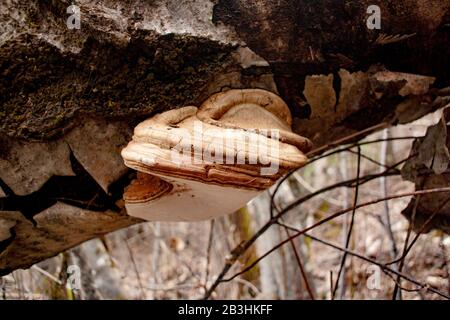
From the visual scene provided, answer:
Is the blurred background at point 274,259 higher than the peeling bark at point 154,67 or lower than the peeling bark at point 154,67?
lower

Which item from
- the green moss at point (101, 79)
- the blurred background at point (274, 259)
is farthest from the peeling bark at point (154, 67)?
the blurred background at point (274, 259)

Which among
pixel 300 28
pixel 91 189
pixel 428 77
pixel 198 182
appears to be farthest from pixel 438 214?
pixel 91 189

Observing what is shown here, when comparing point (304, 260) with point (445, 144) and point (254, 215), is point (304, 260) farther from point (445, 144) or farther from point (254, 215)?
point (445, 144)

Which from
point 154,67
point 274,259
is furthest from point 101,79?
point 274,259

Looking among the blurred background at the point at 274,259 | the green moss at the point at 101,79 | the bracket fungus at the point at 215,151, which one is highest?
the green moss at the point at 101,79

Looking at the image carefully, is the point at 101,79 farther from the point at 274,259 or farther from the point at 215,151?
the point at 274,259

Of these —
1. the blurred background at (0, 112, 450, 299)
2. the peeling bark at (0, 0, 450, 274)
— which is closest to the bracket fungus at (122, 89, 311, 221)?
the peeling bark at (0, 0, 450, 274)

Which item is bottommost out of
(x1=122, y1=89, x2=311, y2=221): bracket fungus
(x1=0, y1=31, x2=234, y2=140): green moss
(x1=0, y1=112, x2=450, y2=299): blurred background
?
(x1=0, y1=112, x2=450, y2=299): blurred background

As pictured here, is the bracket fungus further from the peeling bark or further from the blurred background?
the blurred background

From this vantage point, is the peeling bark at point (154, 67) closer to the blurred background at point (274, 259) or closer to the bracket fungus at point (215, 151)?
the bracket fungus at point (215, 151)
